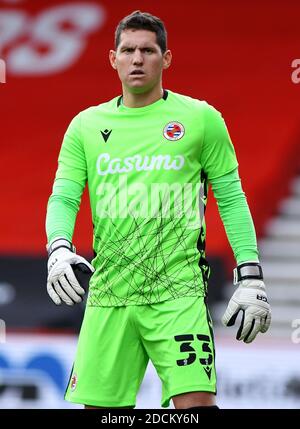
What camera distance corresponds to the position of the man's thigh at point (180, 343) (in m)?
4.73

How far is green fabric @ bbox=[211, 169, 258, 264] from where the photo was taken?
4961 mm

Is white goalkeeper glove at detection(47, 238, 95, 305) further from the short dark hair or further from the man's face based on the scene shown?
the short dark hair

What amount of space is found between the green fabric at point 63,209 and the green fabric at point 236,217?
0.62 metres

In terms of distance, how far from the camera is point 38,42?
37.9ft

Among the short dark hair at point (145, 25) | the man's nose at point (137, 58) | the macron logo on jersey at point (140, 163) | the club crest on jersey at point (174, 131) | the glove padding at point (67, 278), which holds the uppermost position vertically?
the short dark hair at point (145, 25)

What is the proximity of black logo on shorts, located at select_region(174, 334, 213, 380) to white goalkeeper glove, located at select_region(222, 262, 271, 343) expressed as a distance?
0.13 meters

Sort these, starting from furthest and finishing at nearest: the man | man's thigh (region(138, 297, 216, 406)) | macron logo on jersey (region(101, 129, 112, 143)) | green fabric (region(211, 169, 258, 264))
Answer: macron logo on jersey (region(101, 129, 112, 143)), green fabric (region(211, 169, 258, 264)), the man, man's thigh (region(138, 297, 216, 406))

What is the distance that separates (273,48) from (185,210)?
6.57 metres

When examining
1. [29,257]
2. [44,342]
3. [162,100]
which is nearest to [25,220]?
[29,257]

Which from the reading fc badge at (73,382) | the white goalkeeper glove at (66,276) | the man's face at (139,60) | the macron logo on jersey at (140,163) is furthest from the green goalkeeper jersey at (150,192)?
the reading fc badge at (73,382)

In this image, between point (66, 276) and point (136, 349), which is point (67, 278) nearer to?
point (66, 276)

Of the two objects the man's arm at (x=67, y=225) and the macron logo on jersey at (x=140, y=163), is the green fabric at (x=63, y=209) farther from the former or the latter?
the macron logo on jersey at (x=140, y=163)

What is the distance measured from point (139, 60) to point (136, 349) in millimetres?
1245

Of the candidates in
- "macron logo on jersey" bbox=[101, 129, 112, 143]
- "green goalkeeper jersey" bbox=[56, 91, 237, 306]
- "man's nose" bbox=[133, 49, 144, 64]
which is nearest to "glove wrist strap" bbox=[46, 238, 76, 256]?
"green goalkeeper jersey" bbox=[56, 91, 237, 306]
